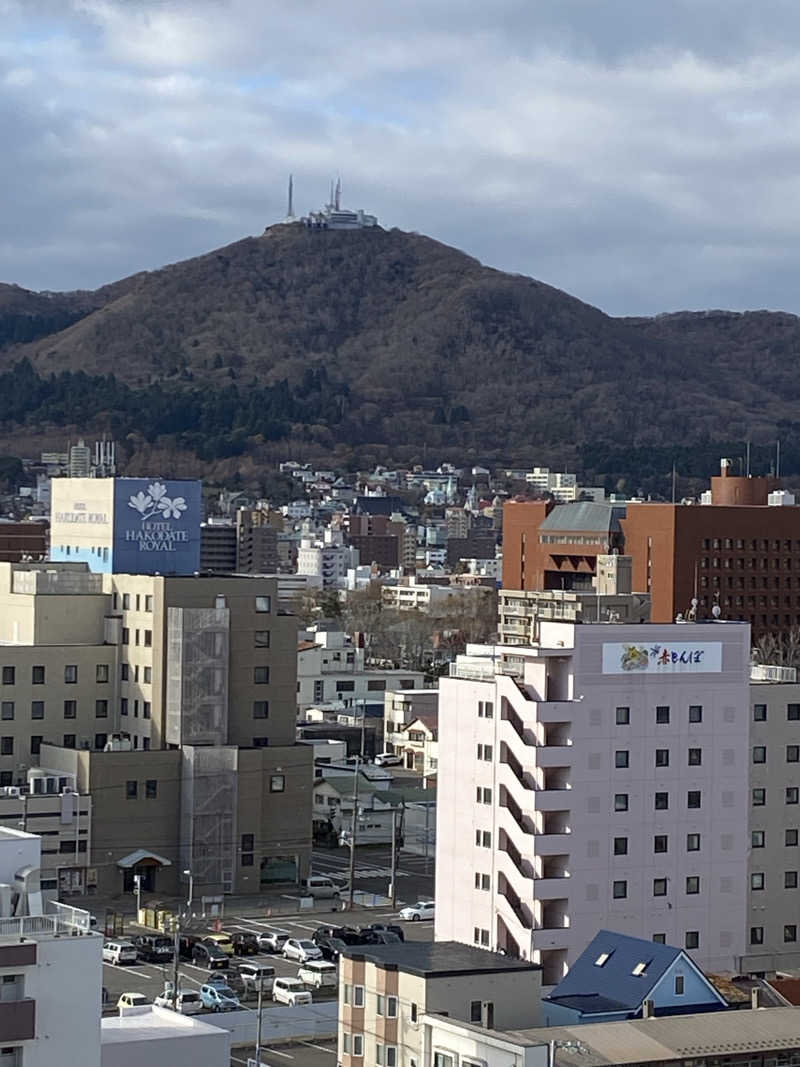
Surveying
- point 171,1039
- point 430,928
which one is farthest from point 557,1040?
point 430,928

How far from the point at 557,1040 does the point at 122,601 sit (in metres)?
32.6

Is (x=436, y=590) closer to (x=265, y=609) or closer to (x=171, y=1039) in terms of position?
(x=265, y=609)

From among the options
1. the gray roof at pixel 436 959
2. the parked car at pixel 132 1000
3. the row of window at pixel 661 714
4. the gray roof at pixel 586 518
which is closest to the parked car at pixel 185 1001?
the parked car at pixel 132 1000

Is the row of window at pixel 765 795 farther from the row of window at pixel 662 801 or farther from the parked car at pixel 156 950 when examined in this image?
the parked car at pixel 156 950

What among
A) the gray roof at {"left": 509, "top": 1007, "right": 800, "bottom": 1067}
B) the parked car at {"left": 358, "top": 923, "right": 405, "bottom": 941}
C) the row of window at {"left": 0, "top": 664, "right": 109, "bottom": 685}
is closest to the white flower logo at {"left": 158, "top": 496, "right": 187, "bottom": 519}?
the row of window at {"left": 0, "top": 664, "right": 109, "bottom": 685}

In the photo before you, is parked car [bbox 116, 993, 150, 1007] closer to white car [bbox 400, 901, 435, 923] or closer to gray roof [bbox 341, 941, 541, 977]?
gray roof [bbox 341, 941, 541, 977]

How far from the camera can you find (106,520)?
58.4 m

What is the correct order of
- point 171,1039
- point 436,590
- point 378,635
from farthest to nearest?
point 436,590
point 378,635
point 171,1039

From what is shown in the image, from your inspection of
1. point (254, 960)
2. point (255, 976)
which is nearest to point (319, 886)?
point (254, 960)

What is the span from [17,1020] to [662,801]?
2198 centimetres

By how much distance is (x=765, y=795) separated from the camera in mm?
41844

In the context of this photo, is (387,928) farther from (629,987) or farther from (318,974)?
(629,987)

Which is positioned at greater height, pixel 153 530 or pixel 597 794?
pixel 153 530

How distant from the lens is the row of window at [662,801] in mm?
39125
